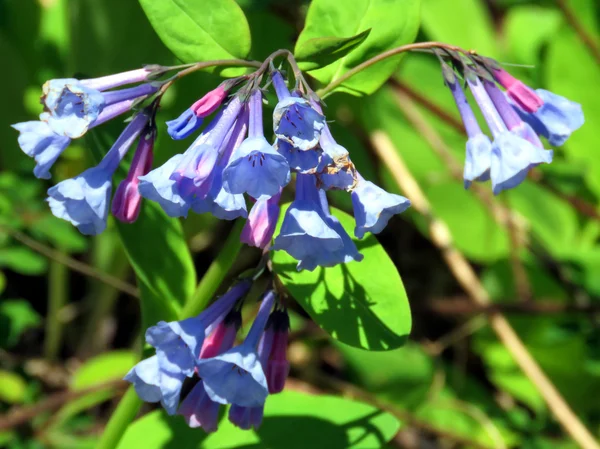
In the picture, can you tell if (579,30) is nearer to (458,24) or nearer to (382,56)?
(458,24)

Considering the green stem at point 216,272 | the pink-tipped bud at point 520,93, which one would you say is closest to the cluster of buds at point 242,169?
the green stem at point 216,272

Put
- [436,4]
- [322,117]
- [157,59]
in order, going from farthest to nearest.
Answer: [436,4] < [157,59] < [322,117]

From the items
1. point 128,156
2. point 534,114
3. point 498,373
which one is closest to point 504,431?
point 498,373

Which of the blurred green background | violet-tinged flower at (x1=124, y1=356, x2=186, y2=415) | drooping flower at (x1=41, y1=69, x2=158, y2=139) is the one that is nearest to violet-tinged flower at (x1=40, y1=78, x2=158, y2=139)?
drooping flower at (x1=41, y1=69, x2=158, y2=139)

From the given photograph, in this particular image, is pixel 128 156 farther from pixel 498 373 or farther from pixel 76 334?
pixel 498 373

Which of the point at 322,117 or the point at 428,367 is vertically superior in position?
the point at 322,117

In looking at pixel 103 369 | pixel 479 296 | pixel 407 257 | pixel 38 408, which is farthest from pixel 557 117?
pixel 407 257

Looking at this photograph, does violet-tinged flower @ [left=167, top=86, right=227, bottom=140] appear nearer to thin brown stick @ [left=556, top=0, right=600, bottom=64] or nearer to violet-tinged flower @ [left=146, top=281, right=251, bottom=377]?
violet-tinged flower @ [left=146, top=281, right=251, bottom=377]
